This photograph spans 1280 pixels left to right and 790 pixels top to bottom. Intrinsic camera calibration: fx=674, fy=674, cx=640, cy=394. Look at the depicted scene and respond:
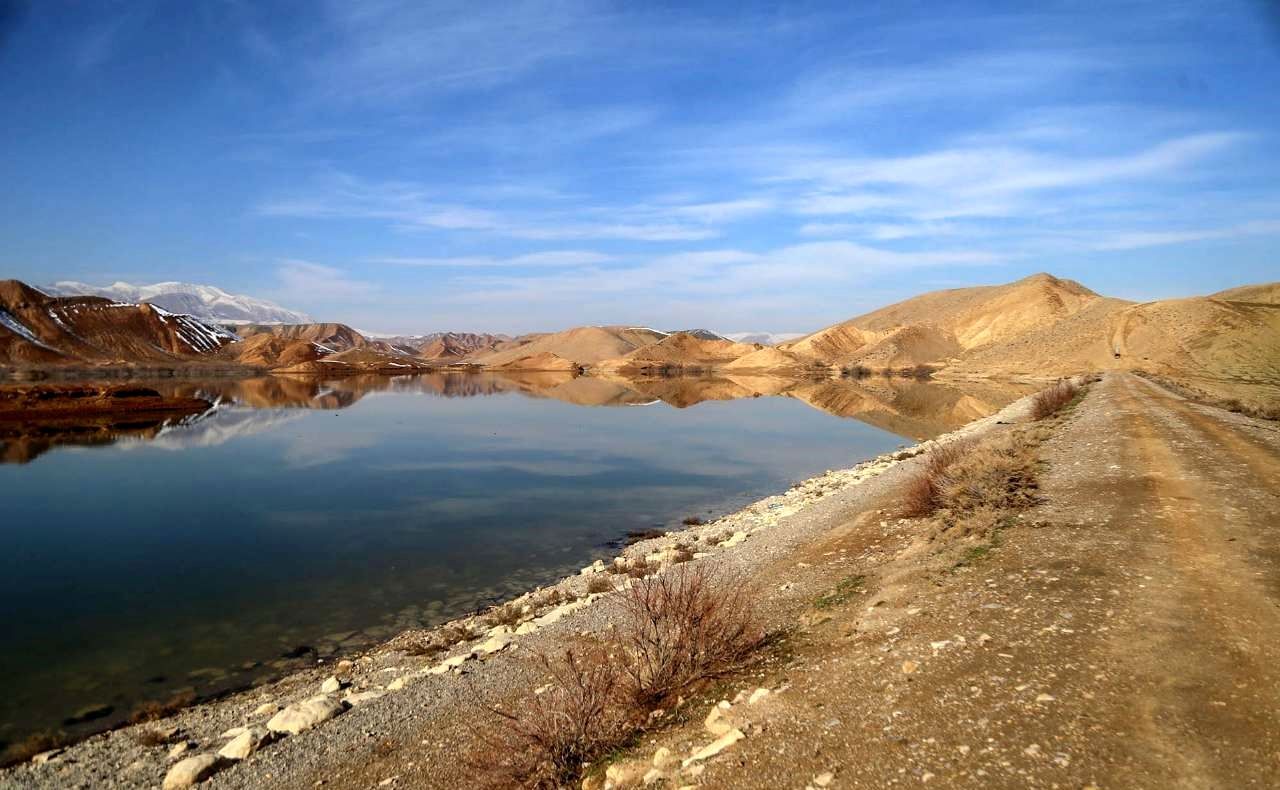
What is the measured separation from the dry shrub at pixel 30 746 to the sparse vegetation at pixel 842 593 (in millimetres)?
7674

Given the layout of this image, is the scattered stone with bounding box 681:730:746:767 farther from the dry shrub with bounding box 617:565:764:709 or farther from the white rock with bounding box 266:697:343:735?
the white rock with bounding box 266:697:343:735

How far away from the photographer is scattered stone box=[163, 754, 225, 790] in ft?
17.5

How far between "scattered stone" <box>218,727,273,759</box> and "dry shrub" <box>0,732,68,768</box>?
219 centimetres

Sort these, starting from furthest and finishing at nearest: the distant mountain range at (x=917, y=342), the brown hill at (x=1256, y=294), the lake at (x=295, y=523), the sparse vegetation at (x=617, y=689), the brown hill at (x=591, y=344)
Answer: the brown hill at (x=591, y=344), the brown hill at (x=1256, y=294), the distant mountain range at (x=917, y=342), the lake at (x=295, y=523), the sparse vegetation at (x=617, y=689)

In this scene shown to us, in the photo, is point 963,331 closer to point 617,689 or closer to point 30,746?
point 617,689

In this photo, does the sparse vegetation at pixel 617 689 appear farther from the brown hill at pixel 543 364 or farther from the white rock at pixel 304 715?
the brown hill at pixel 543 364

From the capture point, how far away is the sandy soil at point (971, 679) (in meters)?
3.67

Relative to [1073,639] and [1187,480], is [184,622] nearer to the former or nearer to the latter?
[1073,639]

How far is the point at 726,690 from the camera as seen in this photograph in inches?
204

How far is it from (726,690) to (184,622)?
8.70m

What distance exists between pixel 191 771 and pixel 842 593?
6.15m

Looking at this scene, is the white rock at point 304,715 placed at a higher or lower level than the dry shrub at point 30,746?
higher

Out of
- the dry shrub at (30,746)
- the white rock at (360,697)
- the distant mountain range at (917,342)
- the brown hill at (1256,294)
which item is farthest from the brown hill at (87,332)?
the brown hill at (1256,294)

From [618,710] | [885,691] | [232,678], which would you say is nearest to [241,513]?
[232,678]
